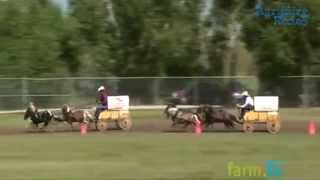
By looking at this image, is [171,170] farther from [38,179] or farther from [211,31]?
[211,31]

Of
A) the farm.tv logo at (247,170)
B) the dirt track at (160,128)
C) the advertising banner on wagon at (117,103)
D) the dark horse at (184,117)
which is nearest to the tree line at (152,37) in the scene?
the dirt track at (160,128)

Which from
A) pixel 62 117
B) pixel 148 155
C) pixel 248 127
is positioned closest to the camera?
pixel 148 155

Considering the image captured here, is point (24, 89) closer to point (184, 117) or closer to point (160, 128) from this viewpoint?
point (160, 128)

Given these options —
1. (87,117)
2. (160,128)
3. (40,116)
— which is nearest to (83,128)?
(87,117)

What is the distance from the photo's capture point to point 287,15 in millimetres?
49281

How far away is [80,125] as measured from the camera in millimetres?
31094

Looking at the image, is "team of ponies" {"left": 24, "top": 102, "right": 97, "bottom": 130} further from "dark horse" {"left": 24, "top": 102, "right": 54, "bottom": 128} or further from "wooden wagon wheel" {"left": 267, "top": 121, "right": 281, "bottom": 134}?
"wooden wagon wheel" {"left": 267, "top": 121, "right": 281, "bottom": 134}

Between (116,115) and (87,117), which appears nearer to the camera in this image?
(116,115)

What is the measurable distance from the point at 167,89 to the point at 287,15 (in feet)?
31.2

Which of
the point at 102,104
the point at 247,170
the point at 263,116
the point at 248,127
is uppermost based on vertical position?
the point at 102,104

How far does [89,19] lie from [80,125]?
25.0 m

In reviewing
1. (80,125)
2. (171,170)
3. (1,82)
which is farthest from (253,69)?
(171,170)

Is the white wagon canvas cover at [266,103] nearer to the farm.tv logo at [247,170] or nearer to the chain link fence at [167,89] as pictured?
the farm.tv logo at [247,170]

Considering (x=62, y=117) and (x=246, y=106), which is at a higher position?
(x=246, y=106)
